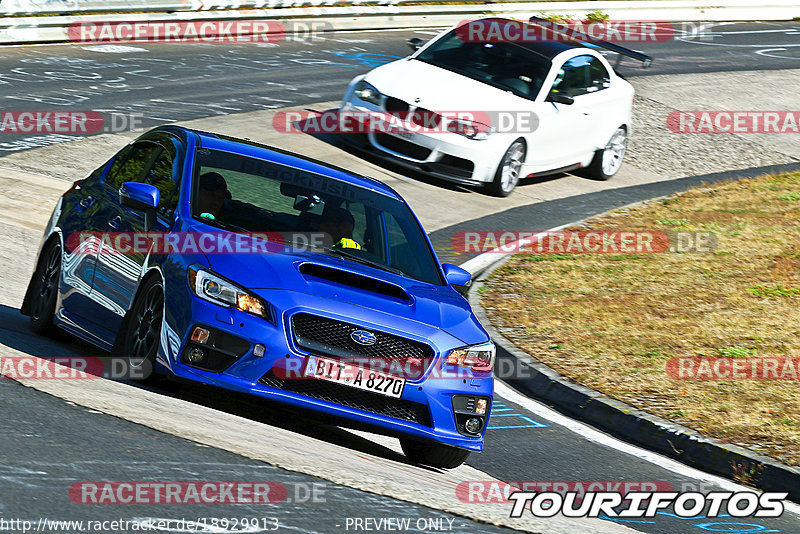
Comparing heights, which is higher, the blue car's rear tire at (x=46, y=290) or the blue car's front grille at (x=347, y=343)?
the blue car's front grille at (x=347, y=343)

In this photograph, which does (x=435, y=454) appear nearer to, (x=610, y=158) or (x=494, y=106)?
Answer: (x=494, y=106)

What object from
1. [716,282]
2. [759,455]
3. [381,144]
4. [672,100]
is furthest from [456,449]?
[672,100]

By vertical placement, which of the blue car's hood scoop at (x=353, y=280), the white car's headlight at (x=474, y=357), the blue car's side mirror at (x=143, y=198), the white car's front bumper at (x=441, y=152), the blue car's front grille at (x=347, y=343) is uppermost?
the blue car's side mirror at (x=143, y=198)

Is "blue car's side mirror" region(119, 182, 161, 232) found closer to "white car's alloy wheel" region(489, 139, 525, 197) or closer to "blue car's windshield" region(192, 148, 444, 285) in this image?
"blue car's windshield" region(192, 148, 444, 285)

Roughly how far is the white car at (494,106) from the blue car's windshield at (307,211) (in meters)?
7.75

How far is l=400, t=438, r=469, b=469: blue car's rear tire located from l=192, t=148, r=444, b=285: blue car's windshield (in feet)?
3.53

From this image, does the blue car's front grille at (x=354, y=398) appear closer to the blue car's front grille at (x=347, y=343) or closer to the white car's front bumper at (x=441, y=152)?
the blue car's front grille at (x=347, y=343)

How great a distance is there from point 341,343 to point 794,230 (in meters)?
10.5

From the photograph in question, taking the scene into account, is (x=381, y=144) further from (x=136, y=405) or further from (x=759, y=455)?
(x=136, y=405)

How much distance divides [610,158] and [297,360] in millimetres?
13084

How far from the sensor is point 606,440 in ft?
28.9

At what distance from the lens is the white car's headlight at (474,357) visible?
7.16 meters

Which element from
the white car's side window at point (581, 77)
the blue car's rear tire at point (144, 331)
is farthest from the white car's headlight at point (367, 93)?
the blue car's rear tire at point (144, 331)

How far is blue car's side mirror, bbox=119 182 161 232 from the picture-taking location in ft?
24.6
